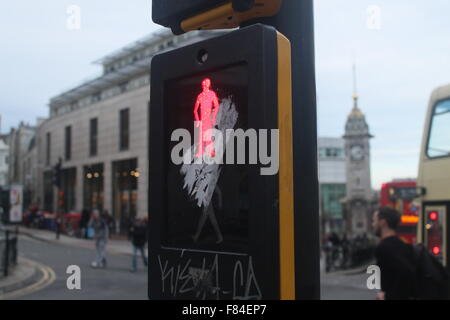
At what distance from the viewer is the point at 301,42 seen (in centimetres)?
179

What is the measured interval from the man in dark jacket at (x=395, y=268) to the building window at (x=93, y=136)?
42.7 meters

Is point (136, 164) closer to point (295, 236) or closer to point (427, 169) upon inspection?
point (427, 169)

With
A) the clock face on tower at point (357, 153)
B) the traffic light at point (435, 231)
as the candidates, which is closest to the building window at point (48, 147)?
the clock face on tower at point (357, 153)

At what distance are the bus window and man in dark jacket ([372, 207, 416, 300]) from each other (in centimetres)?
605

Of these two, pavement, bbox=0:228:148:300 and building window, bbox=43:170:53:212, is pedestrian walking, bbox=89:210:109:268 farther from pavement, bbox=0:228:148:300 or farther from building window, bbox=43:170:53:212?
building window, bbox=43:170:53:212

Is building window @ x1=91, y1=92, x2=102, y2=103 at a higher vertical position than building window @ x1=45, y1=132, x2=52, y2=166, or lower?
higher

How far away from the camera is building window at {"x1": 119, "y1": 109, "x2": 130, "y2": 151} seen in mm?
41062

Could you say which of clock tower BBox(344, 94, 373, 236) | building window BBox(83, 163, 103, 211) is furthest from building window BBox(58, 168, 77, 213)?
clock tower BBox(344, 94, 373, 236)

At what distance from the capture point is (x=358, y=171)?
61.0 metres

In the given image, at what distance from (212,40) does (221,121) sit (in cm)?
24

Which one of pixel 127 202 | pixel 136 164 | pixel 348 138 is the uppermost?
pixel 348 138
